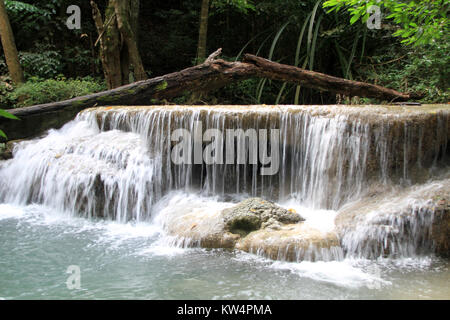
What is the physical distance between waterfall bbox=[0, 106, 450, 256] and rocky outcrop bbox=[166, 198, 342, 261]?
3.51ft

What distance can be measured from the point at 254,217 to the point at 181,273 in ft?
3.82

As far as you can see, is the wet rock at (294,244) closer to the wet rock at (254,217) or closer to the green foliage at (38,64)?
the wet rock at (254,217)

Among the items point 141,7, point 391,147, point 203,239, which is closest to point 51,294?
point 203,239

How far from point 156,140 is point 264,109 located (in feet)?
5.79

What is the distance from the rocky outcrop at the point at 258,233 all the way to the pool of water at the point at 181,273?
116mm

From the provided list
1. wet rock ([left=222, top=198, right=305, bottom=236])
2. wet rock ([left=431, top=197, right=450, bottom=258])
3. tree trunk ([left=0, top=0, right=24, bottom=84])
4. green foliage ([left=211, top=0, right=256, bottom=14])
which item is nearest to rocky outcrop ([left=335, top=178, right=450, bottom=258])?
wet rock ([left=431, top=197, right=450, bottom=258])

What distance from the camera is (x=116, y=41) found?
28.7 feet

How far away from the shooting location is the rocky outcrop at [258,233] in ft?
12.1

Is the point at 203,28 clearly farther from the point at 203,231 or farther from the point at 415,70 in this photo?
the point at 203,231

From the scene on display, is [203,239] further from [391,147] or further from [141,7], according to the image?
[141,7]

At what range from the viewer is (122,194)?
5332 mm

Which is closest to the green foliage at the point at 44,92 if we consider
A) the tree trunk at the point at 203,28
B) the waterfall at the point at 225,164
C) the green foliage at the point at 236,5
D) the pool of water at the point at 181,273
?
the waterfall at the point at 225,164

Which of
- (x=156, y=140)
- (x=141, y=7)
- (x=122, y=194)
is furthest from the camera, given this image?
(x=141, y=7)

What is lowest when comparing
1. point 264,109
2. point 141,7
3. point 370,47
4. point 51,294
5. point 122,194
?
point 51,294
